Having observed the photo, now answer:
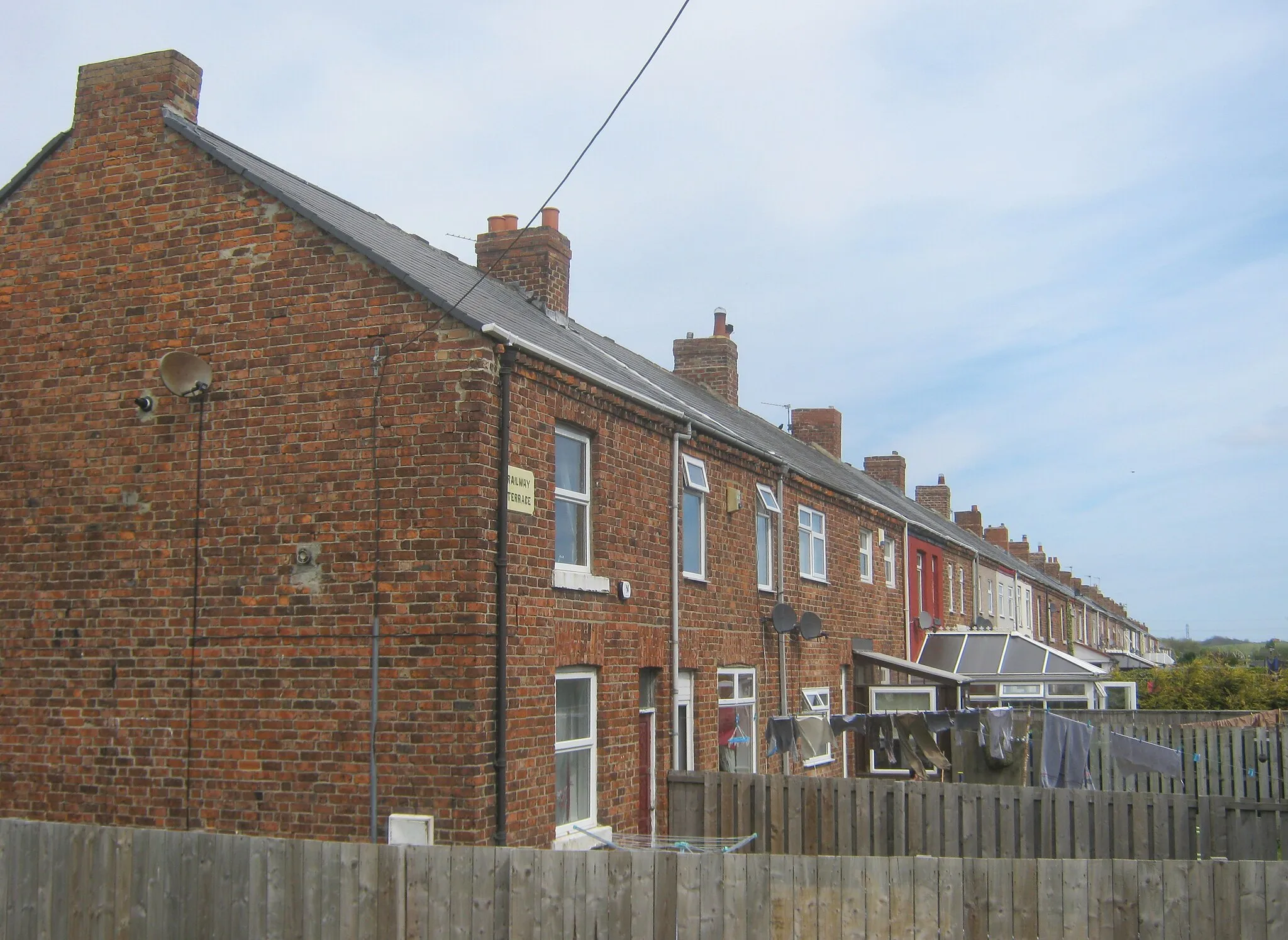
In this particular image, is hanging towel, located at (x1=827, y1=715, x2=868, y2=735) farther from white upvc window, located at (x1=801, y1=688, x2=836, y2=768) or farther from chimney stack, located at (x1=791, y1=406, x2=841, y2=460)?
chimney stack, located at (x1=791, y1=406, x2=841, y2=460)

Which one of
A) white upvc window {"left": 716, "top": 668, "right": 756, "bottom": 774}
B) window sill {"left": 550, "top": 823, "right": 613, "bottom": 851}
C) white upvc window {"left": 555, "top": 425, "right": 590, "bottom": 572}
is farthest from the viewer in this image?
white upvc window {"left": 716, "top": 668, "right": 756, "bottom": 774}

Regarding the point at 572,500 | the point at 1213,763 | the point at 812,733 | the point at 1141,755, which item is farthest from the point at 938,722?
the point at 572,500

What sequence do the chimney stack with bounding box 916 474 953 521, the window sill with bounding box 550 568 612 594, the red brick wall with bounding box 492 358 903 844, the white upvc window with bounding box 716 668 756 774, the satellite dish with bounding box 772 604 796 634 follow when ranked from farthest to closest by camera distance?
the chimney stack with bounding box 916 474 953 521 < the satellite dish with bounding box 772 604 796 634 < the white upvc window with bounding box 716 668 756 774 < the window sill with bounding box 550 568 612 594 < the red brick wall with bounding box 492 358 903 844

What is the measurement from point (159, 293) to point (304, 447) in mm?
2251

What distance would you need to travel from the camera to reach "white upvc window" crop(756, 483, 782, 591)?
18359mm

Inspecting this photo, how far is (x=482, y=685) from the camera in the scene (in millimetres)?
10555

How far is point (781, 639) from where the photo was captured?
1867cm

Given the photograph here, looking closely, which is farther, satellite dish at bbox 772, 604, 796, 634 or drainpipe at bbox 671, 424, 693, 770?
satellite dish at bbox 772, 604, 796, 634

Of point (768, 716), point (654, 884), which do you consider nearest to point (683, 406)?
point (768, 716)

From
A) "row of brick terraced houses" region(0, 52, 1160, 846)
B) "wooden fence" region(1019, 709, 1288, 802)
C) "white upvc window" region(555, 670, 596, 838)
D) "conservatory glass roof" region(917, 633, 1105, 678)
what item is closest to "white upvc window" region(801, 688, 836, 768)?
"wooden fence" region(1019, 709, 1288, 802)

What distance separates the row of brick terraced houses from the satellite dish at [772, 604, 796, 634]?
413cm

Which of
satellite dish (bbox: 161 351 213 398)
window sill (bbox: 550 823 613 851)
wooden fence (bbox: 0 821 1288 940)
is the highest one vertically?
satellite dish (bbox: 161 351 213 398)

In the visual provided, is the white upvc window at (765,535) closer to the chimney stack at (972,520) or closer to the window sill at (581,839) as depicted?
the window sill at (581,839)

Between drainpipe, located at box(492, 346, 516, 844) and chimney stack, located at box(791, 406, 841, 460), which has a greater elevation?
chimney stack, located at box(791, 406, 841, 460)
